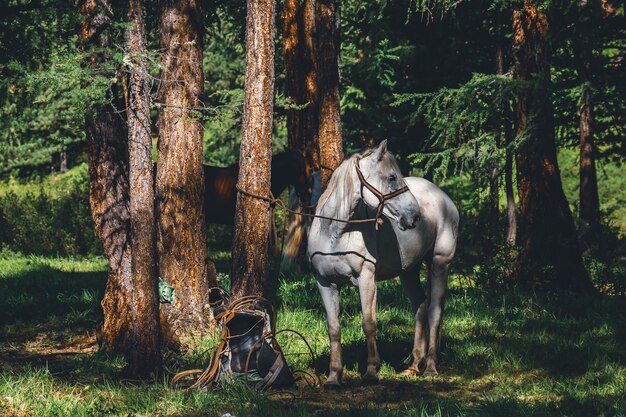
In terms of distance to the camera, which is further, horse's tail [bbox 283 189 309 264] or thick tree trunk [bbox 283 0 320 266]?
thick tree trunk [bbox 283 0 320 266]

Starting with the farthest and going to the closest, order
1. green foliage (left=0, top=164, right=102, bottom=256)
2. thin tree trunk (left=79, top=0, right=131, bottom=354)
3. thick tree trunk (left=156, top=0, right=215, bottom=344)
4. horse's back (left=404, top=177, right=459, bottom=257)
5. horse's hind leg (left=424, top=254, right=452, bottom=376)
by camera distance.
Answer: green foliage (left=0, top=164, right=102, bottom=256) < thick tree trunk (left=156, top=0, right=215, bottom=344) < thin tree trunk (left=79, top=0, right=131, bottom=354) < horse's back (left=404, top=177, right=459, bottom=257) < horse's hind leg (left=424, top=254, right=452, bottom=376)

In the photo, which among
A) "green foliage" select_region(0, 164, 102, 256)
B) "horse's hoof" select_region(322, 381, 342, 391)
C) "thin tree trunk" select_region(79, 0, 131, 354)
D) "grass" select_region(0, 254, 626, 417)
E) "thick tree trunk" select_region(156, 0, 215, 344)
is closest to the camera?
"grass" select_region(0, 254, 626, 417)

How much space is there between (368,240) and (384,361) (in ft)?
5.72

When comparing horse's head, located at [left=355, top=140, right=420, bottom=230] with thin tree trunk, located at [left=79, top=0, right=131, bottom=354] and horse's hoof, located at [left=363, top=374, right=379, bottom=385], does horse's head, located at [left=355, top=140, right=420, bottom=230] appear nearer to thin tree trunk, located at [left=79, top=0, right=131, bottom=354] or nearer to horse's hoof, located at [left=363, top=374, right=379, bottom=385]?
horse's hoof, located at [left=363, top=374, right=379, bottom=385]

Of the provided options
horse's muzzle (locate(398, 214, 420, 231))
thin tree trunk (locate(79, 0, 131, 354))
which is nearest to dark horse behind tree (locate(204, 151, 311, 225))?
thin tree trunk (locate(79, 0, 131, 354))

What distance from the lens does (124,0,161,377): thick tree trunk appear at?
8.03 meters

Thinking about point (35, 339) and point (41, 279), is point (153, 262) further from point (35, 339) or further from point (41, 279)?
point (41, 279)

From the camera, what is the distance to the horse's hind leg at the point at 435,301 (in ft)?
28.7

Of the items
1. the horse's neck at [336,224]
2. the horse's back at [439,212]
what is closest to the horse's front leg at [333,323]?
the horse's neck at [336,224]

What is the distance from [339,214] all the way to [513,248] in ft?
21.6

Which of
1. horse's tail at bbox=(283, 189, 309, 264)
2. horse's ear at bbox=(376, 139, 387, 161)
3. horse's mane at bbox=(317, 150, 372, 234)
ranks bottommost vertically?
horse's tail at bbox=(283, 189, 309, 264)

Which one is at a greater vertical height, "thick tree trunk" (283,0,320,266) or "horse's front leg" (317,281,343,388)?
"thick tree trunk" (283,0,320,266)

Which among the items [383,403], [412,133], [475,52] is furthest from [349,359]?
[475,52]

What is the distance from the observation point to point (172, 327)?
9500 millimetres
